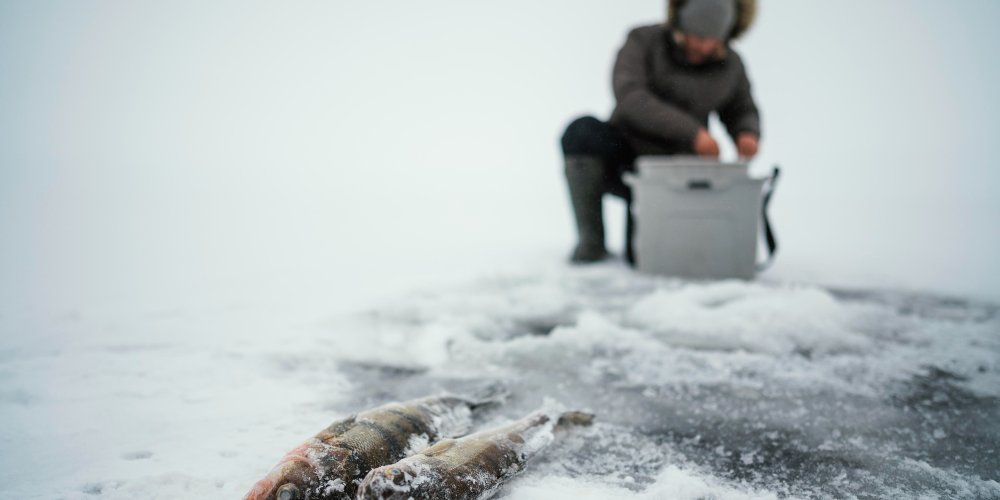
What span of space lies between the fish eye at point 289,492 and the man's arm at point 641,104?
2.63 meters

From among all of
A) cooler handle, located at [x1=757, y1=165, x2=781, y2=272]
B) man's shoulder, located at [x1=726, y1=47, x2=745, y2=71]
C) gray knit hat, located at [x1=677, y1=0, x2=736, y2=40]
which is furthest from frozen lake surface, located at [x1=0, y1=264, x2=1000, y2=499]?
man's shoulder, located at [x1=726, y1=47, x2=745, y2=71]

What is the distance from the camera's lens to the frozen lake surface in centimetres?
108

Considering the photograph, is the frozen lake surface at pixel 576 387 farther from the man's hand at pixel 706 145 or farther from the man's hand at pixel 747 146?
the man's hand at pixel 747 146

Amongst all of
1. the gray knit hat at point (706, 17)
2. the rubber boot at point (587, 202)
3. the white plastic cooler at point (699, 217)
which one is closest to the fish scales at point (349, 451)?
the white plastic cooler at point (699, 217)

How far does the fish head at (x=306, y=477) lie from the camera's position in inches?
31.6

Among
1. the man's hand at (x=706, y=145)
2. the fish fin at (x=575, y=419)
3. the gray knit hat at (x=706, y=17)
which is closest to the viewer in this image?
the fish fin at (x=575, y=419)

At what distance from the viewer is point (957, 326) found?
84.8 inches

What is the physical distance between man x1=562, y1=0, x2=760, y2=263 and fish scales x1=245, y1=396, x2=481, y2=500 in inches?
92.7

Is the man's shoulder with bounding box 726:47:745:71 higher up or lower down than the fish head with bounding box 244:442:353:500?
higher up

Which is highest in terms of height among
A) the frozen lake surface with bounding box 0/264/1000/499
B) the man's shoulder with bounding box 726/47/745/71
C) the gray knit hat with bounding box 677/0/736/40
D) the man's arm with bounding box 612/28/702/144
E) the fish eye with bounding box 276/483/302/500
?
the gray knit hat with bounding box 677/0/736/40

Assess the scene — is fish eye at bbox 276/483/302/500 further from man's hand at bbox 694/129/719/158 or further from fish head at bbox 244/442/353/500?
man's hand at bbox 694/129/719/158

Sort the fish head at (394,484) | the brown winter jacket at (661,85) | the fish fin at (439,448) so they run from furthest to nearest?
the brown winter jacket at (661,85), the fish fin at (439,448), the fish head at (394,484)

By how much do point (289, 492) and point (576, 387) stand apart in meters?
0.94

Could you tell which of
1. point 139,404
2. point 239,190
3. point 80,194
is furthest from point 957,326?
point 239,190
